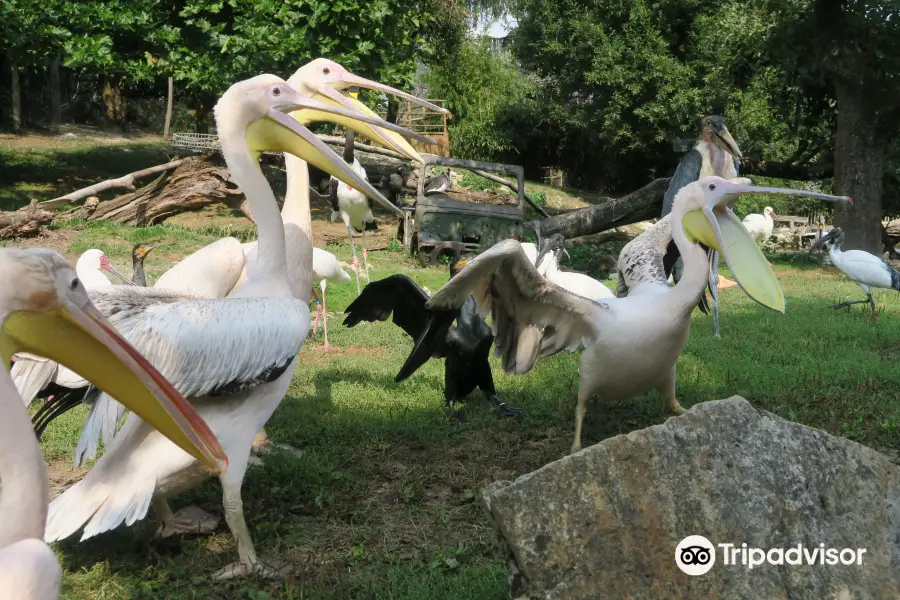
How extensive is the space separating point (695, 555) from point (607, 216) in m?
10.2

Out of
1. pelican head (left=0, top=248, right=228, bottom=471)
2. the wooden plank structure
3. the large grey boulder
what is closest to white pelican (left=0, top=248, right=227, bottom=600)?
pelican head (left=0, top=248, right=228, bottom=471)

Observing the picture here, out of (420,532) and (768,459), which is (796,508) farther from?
(420,532)

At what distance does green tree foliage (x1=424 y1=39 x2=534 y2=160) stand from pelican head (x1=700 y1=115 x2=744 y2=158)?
15.9m

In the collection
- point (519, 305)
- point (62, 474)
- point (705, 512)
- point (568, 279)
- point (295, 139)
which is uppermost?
point (295, 139)

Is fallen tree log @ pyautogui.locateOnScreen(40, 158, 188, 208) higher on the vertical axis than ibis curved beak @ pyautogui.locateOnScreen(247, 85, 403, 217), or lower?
lower

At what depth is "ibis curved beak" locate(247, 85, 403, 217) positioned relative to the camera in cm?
405

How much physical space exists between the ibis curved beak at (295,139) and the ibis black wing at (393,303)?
1.23 meters

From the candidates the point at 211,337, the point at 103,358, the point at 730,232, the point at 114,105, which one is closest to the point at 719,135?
the point at 730,232

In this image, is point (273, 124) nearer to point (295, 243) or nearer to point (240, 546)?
point (295, 243)

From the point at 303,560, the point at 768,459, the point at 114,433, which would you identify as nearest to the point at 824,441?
the point at 768,459

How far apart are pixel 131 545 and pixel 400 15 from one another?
11726mm

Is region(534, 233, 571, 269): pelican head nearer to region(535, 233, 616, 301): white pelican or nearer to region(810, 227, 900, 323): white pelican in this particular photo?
region(535, 233, 616, 301): white pelican

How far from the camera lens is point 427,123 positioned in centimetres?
2494

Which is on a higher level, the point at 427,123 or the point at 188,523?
the point at 427,123
